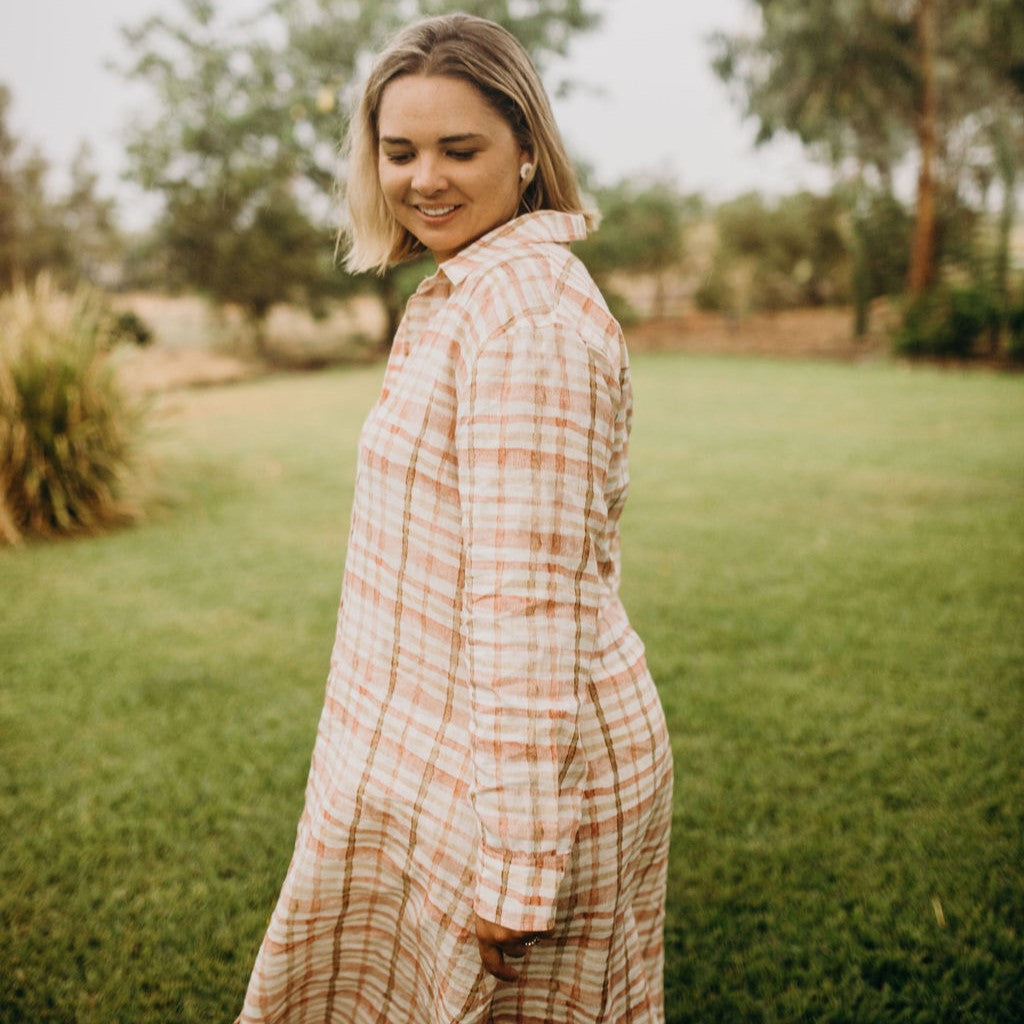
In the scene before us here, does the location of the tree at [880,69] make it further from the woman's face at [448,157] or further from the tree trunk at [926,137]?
the woman's face at [448,157]

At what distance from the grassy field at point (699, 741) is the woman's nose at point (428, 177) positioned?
6.70 feet

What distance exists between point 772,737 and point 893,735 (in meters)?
0.47

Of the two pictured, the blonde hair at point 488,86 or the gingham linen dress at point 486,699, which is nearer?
the gingham linen dress at point 486,699

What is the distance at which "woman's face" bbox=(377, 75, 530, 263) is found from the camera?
1.21 metres

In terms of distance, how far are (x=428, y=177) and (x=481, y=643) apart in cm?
69

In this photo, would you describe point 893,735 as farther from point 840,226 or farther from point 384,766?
point 840,226

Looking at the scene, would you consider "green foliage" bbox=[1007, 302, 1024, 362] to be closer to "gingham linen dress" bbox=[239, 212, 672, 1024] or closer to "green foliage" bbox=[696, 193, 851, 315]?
"green foliage" bbox=[696, 193, 851, 315]

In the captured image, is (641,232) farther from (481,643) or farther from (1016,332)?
(481,643)

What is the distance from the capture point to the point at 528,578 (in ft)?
3.30

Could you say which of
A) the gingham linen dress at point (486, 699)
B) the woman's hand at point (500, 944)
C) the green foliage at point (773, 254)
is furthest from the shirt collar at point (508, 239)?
the green foliage at point (773, 254)

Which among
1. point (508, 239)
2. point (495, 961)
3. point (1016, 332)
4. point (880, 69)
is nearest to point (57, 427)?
point (508, 239)

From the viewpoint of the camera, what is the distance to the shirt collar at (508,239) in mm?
1160

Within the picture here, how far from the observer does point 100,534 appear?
6.19 m

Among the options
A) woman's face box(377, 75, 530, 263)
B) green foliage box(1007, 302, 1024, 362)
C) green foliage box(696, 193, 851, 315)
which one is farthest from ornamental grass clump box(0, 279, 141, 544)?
green foliage box(696, 193, 851, 315)
